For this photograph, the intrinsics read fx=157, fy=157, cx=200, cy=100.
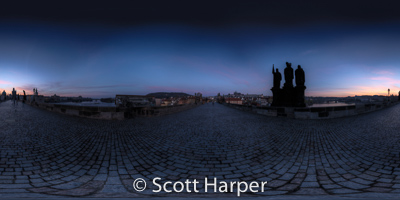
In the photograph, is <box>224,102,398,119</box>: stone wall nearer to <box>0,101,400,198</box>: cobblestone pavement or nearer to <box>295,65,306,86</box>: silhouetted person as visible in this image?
<box>295,65,306,86</box>: silhouetted person

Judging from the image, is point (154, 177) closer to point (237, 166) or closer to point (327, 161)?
point (237, 166)

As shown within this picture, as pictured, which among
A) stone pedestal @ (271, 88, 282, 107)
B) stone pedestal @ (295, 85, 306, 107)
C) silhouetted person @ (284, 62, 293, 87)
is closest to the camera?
stone pedestal @ (295, 85, 306, 107)

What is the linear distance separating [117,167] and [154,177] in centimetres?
88

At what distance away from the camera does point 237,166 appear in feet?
9.87

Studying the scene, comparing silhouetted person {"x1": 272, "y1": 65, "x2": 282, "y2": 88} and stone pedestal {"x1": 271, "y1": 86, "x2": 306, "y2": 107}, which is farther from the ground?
silhouetted person {"x1": 272, "y1": 65, "x2": 282, "y2": 88}

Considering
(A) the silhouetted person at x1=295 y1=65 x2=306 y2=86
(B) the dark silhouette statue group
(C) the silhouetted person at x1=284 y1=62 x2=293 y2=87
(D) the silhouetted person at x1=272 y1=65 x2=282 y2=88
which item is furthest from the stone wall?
(D) the silhouetted person at x1=272 y1=65 x2=282 y2=88

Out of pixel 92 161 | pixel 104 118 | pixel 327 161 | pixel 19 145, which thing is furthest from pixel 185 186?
pixel 104 118

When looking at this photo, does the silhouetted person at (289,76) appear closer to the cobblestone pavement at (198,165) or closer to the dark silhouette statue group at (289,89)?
the dark silhouette statue group at (289,89)

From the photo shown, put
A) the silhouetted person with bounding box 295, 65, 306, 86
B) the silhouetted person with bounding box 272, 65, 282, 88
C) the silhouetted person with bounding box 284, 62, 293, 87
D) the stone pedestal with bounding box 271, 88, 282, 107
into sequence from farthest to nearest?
the silhouetted person with bounding box 272, 65, 282, 88 < the stone pedestal with bounding box 271, 88, 282, 107 < the silhouetted person with bounding box 284, 62, 293, 87 < the silhouetted person with bounding box 295, 65, 306, 86

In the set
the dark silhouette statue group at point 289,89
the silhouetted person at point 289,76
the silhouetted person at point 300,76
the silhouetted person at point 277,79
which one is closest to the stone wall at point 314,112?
the dark silhouette statue group at point 289,89

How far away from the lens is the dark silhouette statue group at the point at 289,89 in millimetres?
11844

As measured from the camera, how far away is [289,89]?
12.9 m

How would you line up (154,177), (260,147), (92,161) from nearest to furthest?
1. (154,177)
2. (92,161)
3. (260,147)

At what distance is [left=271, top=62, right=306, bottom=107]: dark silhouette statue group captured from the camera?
38.9 feet
